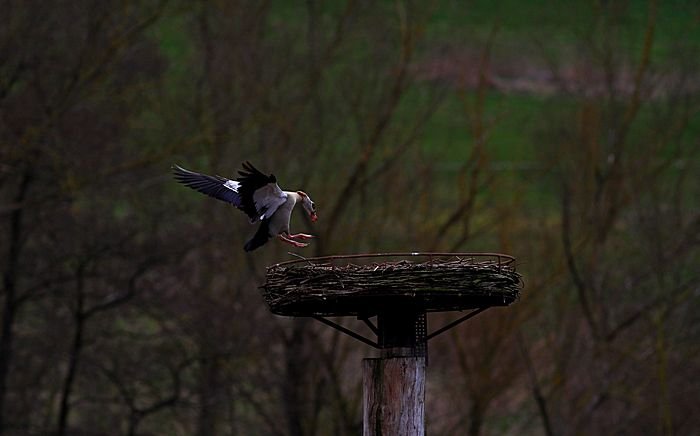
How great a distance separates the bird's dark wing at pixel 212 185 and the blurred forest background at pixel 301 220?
30.2 ft

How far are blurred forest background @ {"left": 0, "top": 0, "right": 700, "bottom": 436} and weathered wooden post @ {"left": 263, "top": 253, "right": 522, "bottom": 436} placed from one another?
11.3 m

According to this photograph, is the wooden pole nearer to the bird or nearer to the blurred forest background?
the bird

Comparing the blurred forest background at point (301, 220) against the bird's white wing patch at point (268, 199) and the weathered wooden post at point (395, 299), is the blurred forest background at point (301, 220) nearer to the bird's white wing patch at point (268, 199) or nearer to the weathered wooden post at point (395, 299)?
the bird's white wing patch at point (268, 199)

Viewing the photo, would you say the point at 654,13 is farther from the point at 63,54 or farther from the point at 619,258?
the point at 63,54

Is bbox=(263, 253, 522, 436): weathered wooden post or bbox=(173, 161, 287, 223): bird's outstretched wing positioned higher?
bbox=(173, 161, 287, 223): bird's outstretched wing

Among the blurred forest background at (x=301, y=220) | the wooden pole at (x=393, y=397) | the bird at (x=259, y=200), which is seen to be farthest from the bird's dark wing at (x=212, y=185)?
the blurred forest background at (x=301, y=220)

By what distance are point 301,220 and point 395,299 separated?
541 inches

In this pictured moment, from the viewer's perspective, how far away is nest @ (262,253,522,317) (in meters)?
9.31

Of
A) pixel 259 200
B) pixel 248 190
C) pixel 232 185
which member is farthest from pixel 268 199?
pixel 232 185

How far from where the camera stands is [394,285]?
9320 mm

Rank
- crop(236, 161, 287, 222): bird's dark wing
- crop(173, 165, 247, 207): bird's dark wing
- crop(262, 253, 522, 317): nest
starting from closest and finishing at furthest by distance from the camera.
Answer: crop(262, 253, 522, 317): nest
crop(236, 161, 287, 222): bird's dark wing
crop(173, 165, 247, 207): bird's dark wing

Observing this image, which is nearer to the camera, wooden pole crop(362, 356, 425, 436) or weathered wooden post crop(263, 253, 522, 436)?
weathered wooden post crop(263, 253, 522, 436)

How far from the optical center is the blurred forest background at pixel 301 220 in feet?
71.9

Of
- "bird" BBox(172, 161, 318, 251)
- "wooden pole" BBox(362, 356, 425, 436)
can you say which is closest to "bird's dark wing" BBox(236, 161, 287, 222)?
"bird" BBox(172, 161, 318, 251)
